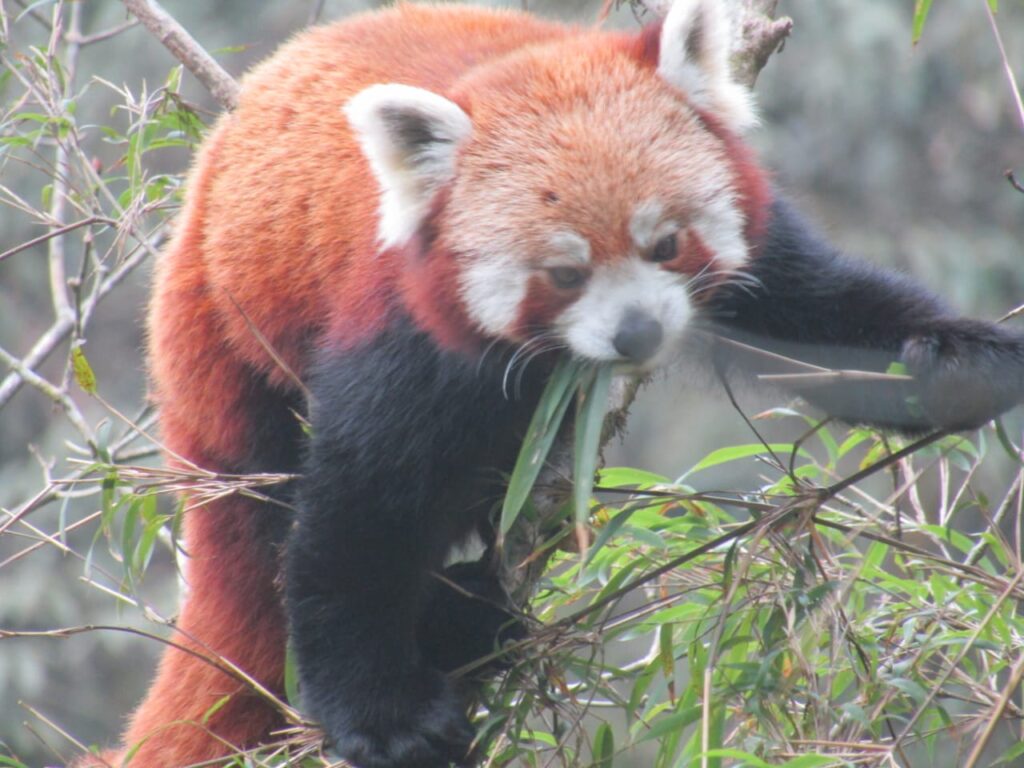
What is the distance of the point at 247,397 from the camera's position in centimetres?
278

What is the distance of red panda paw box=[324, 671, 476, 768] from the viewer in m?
2.48

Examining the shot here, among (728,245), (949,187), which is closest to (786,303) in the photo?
(728,245)

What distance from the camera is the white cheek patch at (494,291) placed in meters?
2.23

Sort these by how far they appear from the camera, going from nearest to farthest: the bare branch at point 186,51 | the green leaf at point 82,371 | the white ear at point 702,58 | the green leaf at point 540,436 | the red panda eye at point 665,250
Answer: the green leaf at point 540,436
the red panda eye at point 665,250
the white ear at point 702,58
the green leaf at point 82,371
the bare branch at point 186,51

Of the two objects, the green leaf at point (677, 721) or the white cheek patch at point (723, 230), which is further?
the white cheek patch at point (723, 230)

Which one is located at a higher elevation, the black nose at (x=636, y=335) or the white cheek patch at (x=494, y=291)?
the white cheek patch at (x=494, y=291)

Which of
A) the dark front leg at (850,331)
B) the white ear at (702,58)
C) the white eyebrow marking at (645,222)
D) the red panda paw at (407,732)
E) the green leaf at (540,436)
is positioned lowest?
the red panda paw at (407,732)

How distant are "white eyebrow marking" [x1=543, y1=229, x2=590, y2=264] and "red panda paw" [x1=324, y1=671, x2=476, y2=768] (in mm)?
945

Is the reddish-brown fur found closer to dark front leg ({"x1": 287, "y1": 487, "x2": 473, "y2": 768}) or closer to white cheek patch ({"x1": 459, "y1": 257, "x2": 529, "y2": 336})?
white cheek patch ({"x1": 459, "y1": 257, "x2": 529, "y2": 336})

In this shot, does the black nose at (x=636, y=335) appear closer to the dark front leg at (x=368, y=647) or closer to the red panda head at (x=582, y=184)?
the red panda head at (x=582, y=184)

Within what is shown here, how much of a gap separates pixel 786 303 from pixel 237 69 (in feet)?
22.1

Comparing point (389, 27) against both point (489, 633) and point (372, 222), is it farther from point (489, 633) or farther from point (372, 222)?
point (489, 633)

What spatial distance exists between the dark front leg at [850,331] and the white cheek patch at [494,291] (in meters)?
0.44

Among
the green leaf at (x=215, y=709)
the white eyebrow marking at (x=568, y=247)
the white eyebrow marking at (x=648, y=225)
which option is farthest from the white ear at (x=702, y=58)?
the green leaf at (x=215, y=709)
